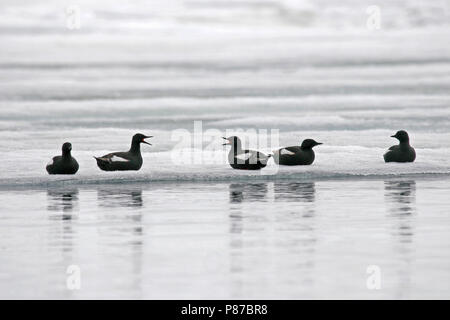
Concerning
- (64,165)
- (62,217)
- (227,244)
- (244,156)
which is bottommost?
(227,244)

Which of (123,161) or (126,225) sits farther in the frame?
(123,161)

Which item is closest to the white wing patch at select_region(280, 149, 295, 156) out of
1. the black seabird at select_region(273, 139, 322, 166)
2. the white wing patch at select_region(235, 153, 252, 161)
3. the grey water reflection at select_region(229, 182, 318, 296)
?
the black seabird at select_region(273, 139, 322, 166)

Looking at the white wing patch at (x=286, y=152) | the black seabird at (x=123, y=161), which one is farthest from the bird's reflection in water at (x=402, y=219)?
the black seabird at (x=123, y=161)

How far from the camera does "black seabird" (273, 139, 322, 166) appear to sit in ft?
77.8

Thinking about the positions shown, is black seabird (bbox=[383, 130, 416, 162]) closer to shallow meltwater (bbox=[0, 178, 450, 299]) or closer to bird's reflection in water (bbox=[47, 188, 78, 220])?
shallow meltwater (bbox=[0, 178, 450, 299])

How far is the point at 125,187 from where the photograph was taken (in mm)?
20219

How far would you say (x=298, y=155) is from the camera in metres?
23.7

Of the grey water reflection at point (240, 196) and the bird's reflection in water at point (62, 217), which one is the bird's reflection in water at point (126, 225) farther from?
the grey water reflection at point (240, 196)

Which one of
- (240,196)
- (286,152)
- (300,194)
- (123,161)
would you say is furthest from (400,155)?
(240,196)

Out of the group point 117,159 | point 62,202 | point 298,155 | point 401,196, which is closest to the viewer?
point 62,202

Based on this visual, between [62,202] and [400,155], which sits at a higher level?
[400,155]

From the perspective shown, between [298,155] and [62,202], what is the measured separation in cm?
793

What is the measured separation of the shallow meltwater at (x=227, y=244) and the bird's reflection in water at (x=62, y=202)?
28 millimetres

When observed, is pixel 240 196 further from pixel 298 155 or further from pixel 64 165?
pixel 298 155
